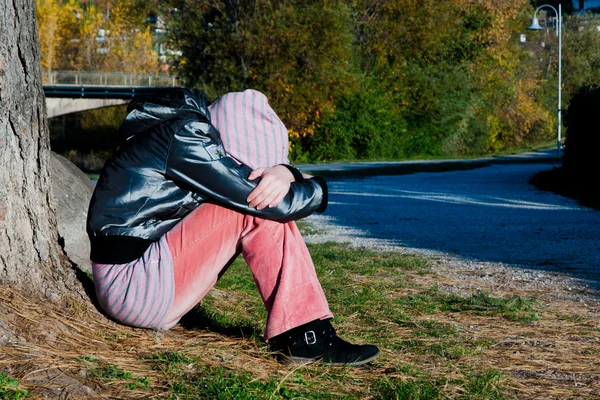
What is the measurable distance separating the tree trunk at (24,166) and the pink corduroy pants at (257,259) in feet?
1.87

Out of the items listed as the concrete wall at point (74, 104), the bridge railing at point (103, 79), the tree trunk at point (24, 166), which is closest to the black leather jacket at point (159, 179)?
the tree trunk at point (24, 166)

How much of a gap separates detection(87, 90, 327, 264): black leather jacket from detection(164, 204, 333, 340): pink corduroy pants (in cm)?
7

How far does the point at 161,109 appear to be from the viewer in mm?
3348

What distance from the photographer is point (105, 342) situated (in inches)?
134

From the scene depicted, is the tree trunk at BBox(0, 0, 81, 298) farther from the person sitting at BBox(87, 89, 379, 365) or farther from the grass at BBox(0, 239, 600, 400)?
the person sitting at BBox(87, 89, 379, 365)

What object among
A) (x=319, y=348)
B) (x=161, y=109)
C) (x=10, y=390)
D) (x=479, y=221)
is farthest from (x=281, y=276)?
(x=479, y=221)

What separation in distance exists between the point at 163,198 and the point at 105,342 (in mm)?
580

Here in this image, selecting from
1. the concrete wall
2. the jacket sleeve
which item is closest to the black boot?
the jacket sleeve

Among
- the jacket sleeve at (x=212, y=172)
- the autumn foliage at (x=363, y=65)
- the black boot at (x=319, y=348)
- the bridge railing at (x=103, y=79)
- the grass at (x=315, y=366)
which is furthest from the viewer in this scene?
the bridge railing at (x=103, y=79)

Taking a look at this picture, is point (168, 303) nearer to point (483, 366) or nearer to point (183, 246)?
point (183, 246)

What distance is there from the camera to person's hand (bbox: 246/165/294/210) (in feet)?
10.8

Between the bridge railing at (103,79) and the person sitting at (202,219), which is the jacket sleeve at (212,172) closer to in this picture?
the person sitting at (202,219)

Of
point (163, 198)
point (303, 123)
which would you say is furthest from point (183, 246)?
point (303, 123)

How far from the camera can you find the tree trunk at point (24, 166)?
350 centimetres
